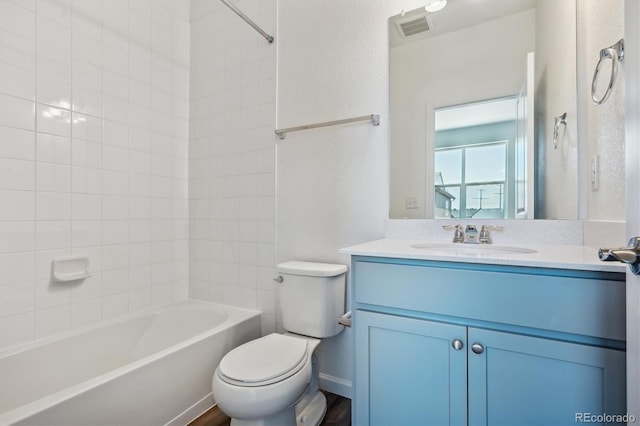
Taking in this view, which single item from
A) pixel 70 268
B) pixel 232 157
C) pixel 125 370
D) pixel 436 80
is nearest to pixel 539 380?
pixel 436 80

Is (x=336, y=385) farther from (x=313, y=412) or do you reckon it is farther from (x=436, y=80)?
(x=436, y=80)

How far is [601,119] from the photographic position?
3.58 ft

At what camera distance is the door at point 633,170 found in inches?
23.7

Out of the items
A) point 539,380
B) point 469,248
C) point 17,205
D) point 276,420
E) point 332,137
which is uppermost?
point 332,137

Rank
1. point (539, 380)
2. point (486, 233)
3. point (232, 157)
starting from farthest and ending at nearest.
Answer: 1. point (232, 157)
2. point (486, 233)
3. point (539, 380)

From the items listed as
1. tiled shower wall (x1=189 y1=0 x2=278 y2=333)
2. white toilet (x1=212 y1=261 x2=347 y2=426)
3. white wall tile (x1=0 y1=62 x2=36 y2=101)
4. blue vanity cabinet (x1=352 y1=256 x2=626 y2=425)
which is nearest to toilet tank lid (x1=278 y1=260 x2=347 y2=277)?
white toilet (x1=212 y1=261 x2=347 y2=426)

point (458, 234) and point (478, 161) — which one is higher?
point (478, 161)

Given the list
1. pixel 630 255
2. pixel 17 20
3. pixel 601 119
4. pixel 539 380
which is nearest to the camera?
pixel 630 255

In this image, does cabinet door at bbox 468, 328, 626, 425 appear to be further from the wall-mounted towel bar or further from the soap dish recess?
the soap dish recess

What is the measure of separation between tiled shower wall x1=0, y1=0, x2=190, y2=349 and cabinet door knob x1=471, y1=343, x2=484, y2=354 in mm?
2013

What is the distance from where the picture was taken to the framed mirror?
1.34 meters

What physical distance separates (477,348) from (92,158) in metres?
2.17

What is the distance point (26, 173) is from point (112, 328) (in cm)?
96

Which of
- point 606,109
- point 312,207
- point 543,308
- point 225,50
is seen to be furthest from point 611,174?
point 225,50
